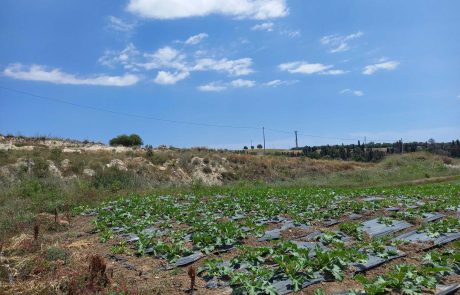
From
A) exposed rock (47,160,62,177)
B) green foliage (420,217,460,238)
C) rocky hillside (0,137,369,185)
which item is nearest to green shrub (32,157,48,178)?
rocky hillside (0,137,369,185)

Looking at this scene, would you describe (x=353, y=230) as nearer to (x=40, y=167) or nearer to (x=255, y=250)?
(x=255, y=250)

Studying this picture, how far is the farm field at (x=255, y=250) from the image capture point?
20.2ft

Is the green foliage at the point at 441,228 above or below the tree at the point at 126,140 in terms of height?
below

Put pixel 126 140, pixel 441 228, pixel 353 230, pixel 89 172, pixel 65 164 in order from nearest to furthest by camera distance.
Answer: pixel 441 228, pixel 353 230, pixel 89 172, pixel 65 164, pixel 126 140

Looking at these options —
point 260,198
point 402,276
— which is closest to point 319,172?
point 260,198

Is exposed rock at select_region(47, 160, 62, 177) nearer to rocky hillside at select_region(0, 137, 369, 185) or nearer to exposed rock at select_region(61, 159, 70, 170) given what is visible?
rocky hillside at select_region(0, 137, 369, 185)

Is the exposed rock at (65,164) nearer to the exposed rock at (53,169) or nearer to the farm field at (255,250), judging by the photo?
the exposed rock at (53,169)

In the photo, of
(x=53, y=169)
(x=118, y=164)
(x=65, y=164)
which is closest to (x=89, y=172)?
(x=65, y=164)

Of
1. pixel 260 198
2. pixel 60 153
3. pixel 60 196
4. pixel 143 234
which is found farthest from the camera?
pixel 60 153

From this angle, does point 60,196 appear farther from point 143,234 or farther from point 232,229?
point 232,229

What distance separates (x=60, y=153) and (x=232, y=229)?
2730 cm

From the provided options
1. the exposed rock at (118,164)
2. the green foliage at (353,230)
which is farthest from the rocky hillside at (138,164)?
the green foliage at (353,230)

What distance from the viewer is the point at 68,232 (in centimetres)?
1125

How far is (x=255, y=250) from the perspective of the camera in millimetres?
7426
